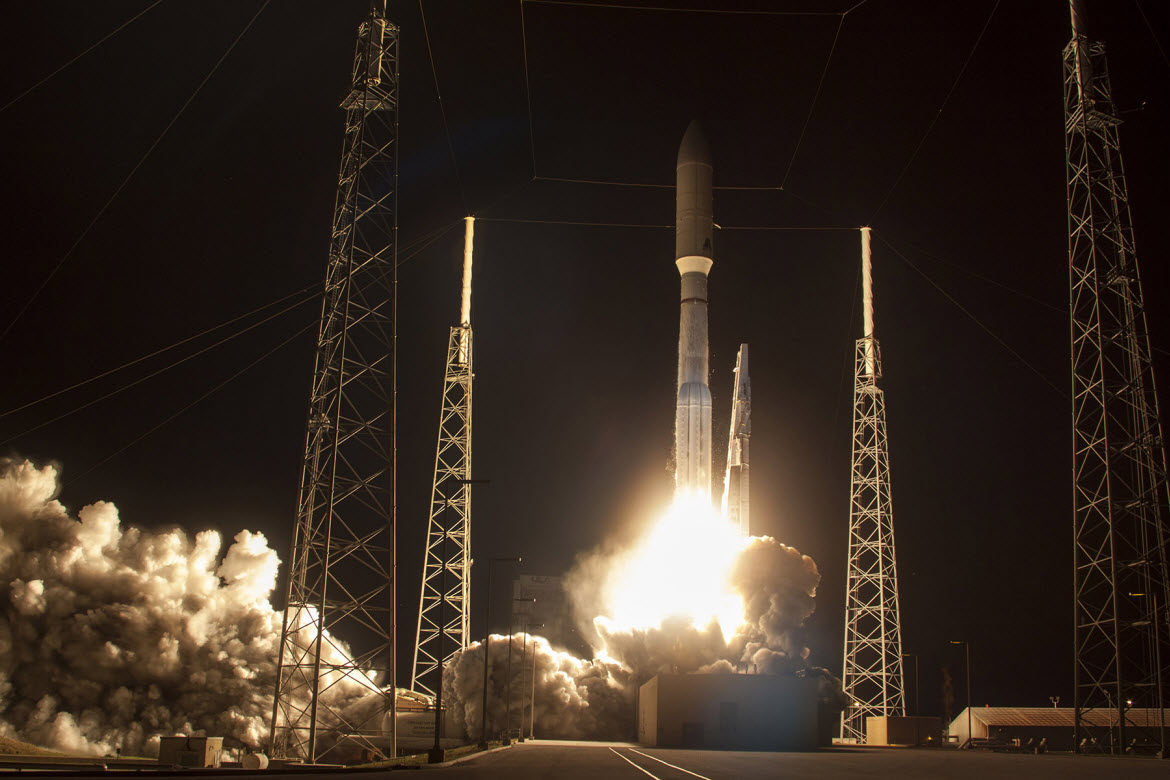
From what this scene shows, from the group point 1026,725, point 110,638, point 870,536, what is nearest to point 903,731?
point 870,536

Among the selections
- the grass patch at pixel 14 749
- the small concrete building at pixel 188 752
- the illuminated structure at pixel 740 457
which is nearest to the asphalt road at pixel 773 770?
the small concrete building at pixel 188 752

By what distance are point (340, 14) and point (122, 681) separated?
30.7m

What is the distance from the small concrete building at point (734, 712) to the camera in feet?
143

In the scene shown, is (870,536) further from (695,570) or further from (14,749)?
(14,749)

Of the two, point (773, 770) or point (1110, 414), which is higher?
point (1110, 414)

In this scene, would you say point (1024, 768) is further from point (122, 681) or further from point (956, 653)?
point (956, 653)

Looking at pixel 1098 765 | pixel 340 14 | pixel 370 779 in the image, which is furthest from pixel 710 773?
pixel 340 14

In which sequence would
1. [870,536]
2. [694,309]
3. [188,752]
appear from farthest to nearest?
[870,536] → [694,309] → [188,752]

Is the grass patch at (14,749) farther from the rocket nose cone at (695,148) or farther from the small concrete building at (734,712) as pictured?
the rocket nose cone at (695,148)

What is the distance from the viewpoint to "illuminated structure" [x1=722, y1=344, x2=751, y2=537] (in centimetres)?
5881

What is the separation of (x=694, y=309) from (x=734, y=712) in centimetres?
1793

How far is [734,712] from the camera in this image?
43.9 meters

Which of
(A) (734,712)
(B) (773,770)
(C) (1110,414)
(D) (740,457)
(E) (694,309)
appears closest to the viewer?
(B) (773,770)

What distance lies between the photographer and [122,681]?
46781mm
